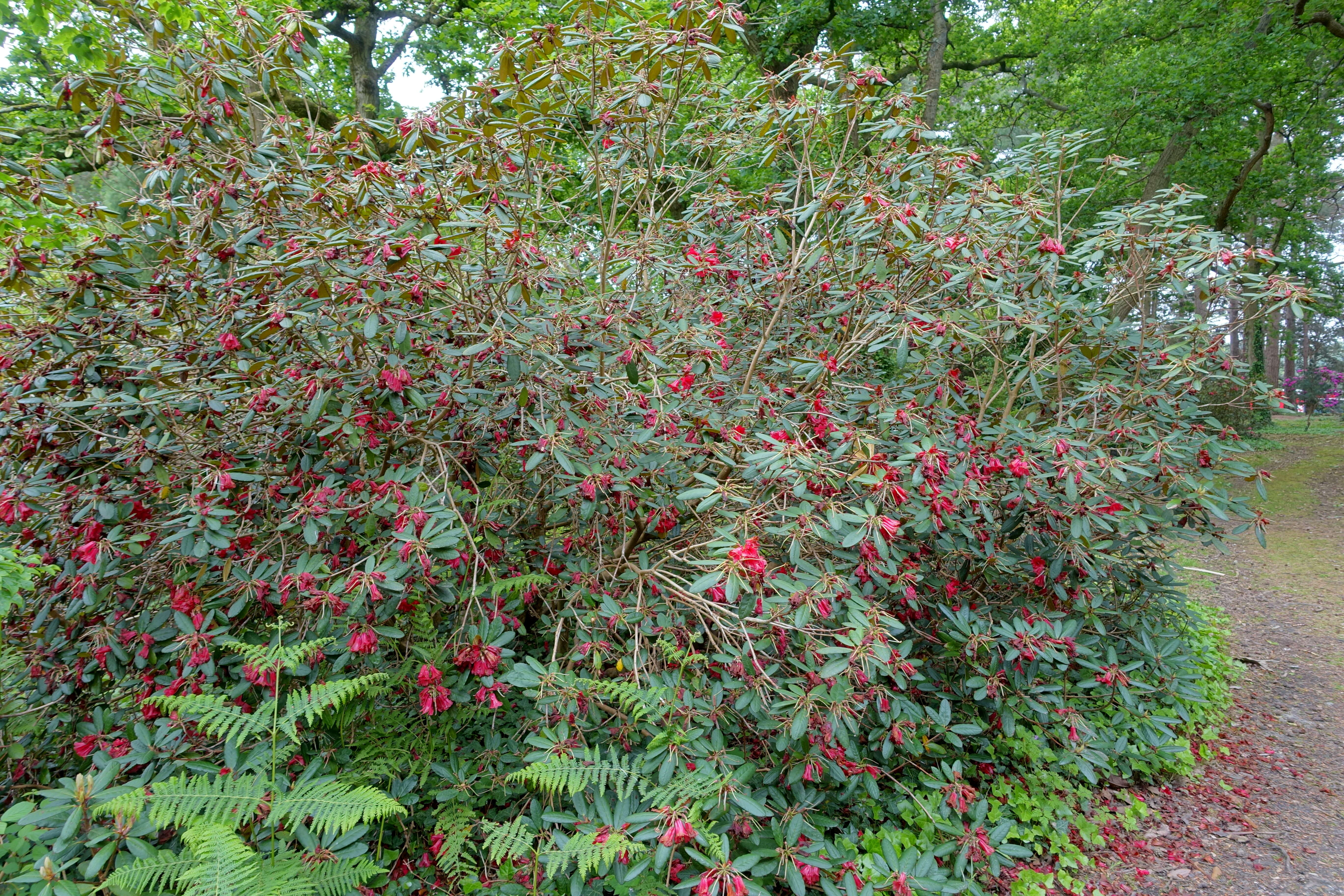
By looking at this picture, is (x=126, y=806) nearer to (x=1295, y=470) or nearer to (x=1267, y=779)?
(x=1267, y=779)

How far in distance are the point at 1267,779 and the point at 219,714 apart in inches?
190

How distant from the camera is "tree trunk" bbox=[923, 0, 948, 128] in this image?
344 inches

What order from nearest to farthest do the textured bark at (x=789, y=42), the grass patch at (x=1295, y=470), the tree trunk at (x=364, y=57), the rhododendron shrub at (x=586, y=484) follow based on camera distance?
the rhododendron shrub at (x=586, y=484) < the textured bark at (x=789, y=42) < the grass patch at (x=1295, y=470) < the tree trunk at (x=364, y=57)

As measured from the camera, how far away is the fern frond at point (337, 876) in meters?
1.97

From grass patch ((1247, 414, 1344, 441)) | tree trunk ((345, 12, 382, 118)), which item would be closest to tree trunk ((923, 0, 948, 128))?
tree trunk ((345, 12, 382, 118))

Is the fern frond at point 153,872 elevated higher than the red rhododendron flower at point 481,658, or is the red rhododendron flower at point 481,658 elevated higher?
the red rhododendron flower at point 481,658

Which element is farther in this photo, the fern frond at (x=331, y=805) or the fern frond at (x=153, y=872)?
the fern frond at (x=331, y=805)

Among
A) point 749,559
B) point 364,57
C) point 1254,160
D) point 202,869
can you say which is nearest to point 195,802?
point 202,869

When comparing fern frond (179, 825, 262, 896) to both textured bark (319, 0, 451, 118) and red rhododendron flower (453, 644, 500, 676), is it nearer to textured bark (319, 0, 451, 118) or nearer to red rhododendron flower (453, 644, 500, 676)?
red rhododendron flower (453, 644, 500, 676)

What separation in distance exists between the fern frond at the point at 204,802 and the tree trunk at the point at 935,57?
378 inches

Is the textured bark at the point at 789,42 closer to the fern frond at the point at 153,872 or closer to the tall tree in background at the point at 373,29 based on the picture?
the tall tree in background at the point at 373,29

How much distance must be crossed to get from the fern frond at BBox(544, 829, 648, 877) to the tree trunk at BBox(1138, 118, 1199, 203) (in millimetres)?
10458

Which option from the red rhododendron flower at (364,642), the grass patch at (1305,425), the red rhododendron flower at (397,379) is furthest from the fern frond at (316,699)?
the grass patch at (1305,425)

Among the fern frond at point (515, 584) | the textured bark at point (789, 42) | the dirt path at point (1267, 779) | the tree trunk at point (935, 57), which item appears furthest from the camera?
the textured bark at point (789, 42)
